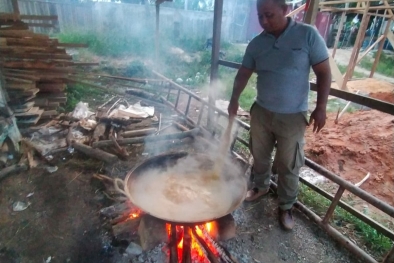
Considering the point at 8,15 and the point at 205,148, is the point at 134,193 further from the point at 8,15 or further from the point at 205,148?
the point at 8,15

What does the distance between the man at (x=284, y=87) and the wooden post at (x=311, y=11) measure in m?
0.77

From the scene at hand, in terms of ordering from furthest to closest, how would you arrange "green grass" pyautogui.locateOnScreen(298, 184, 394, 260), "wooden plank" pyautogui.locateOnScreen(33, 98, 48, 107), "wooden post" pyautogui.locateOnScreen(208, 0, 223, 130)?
1. "wooden plank" pyautogui.locateOnScreen(33, 98, 48, 107)
2. "wooden post" pyautogui.locateOnScreen(208, 0, 223, 130)
3. "green grass" pyautogui.locateOnScreen(298, 184, 394, 260)

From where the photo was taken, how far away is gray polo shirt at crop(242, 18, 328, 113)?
224cm

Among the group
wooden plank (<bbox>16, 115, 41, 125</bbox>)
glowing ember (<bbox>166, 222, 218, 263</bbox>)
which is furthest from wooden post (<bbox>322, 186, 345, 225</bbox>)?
wooden plank (<bbox>16, 115, 41, 125</bbox>)

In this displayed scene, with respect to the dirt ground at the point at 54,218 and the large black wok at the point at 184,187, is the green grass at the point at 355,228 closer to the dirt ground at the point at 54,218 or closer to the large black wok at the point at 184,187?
the large black wok at the point at 184,187

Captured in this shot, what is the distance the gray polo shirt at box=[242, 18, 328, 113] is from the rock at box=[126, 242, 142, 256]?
210cm

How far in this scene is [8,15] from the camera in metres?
5.54

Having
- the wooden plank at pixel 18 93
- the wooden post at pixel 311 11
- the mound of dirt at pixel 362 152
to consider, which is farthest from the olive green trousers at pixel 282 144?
the wooden plank at pixel 18 93

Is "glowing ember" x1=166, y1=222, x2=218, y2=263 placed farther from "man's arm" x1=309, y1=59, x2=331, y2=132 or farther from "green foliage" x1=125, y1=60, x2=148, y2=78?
"green foliage" x1=125, y1=60, x2=148, y2=78

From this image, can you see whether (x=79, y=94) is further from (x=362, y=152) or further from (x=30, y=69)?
(x=362, y=152)

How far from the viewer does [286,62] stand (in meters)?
2.35

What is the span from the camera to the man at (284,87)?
7.39 feet

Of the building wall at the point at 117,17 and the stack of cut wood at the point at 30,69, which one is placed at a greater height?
the building wall at the point at 117,17

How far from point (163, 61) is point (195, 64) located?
5.50 feet
